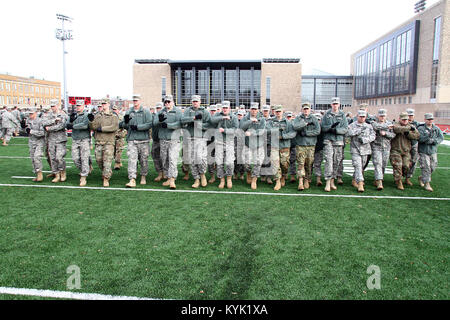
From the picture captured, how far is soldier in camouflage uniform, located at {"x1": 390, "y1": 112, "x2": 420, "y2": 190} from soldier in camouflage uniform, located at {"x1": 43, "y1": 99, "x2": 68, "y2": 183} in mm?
8818

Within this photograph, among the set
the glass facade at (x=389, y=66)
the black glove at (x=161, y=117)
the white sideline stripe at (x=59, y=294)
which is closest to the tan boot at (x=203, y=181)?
the black glove at (x=161, y=117)

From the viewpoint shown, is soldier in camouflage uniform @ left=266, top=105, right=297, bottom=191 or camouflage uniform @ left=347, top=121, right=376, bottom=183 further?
soldier in camouflage uniform @ left=266, top=105, right=297, bottom=191

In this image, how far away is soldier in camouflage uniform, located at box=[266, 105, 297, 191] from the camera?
889 cm

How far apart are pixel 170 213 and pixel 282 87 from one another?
69.8 meters

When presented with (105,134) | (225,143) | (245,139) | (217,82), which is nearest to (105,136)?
(105,134)

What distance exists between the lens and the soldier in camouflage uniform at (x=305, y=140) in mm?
8781

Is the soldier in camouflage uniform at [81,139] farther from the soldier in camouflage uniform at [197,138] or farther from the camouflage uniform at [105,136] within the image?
the soldier in camouflage uniform at [197,138]

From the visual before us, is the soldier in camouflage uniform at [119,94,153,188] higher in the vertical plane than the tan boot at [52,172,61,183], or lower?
higher

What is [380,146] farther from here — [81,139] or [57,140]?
[57,140]

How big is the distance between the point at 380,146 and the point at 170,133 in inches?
217

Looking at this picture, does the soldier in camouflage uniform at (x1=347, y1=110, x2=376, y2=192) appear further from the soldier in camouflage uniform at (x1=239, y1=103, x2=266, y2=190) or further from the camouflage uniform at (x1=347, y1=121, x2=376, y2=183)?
the soldier in camouflage uniform at (x1=239, y1=103, x2=266, y2=190)

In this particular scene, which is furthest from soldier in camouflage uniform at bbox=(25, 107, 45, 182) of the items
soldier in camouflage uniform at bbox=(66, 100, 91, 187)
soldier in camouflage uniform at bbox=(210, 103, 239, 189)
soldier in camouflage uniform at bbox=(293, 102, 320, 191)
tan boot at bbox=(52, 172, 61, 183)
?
soldier in camouflage uniform at bbox=(293, 102, 320, 191)
